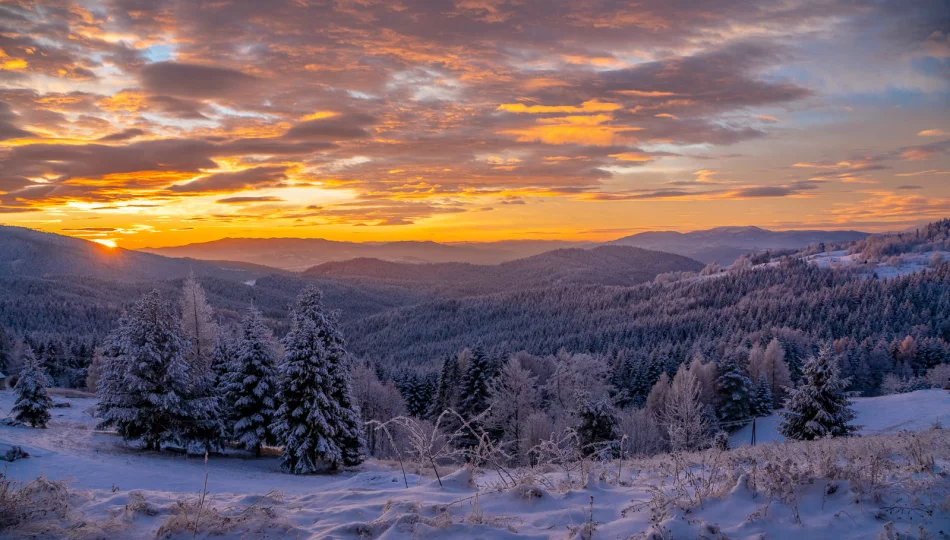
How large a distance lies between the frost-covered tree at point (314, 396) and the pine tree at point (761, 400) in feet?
129

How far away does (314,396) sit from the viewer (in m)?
22.4

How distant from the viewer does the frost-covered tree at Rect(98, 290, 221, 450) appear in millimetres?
22406

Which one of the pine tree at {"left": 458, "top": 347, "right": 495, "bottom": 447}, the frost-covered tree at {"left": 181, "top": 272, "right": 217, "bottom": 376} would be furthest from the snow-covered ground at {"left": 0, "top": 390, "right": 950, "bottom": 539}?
the pine tree at {"left": 458, "top": 347, "right": 495, "bottom": 447}

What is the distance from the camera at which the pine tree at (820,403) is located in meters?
23.7

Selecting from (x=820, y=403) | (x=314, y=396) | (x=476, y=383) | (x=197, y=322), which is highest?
(x=197, y=322)

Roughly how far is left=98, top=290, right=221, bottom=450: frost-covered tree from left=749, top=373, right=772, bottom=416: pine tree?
45.2 meters

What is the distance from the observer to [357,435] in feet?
78.0

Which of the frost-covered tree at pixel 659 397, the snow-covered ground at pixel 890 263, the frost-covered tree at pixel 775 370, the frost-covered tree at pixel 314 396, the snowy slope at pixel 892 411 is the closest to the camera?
the frost-covered tree at pixel 314 396

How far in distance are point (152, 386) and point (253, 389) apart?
4280 millimetres

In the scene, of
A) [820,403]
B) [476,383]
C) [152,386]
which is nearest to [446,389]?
[476,383]

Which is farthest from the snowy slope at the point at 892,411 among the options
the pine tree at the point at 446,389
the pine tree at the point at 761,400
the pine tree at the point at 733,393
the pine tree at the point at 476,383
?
the pine tree at the point at 446,389

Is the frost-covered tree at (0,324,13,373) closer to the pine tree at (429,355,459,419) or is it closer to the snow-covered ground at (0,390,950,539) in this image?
the pine tree at (429,355,459,419)

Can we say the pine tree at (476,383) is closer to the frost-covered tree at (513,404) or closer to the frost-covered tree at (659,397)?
the frost-covered tree at (513,404)

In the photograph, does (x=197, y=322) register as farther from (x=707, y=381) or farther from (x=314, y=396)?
(x=707, y=381)
